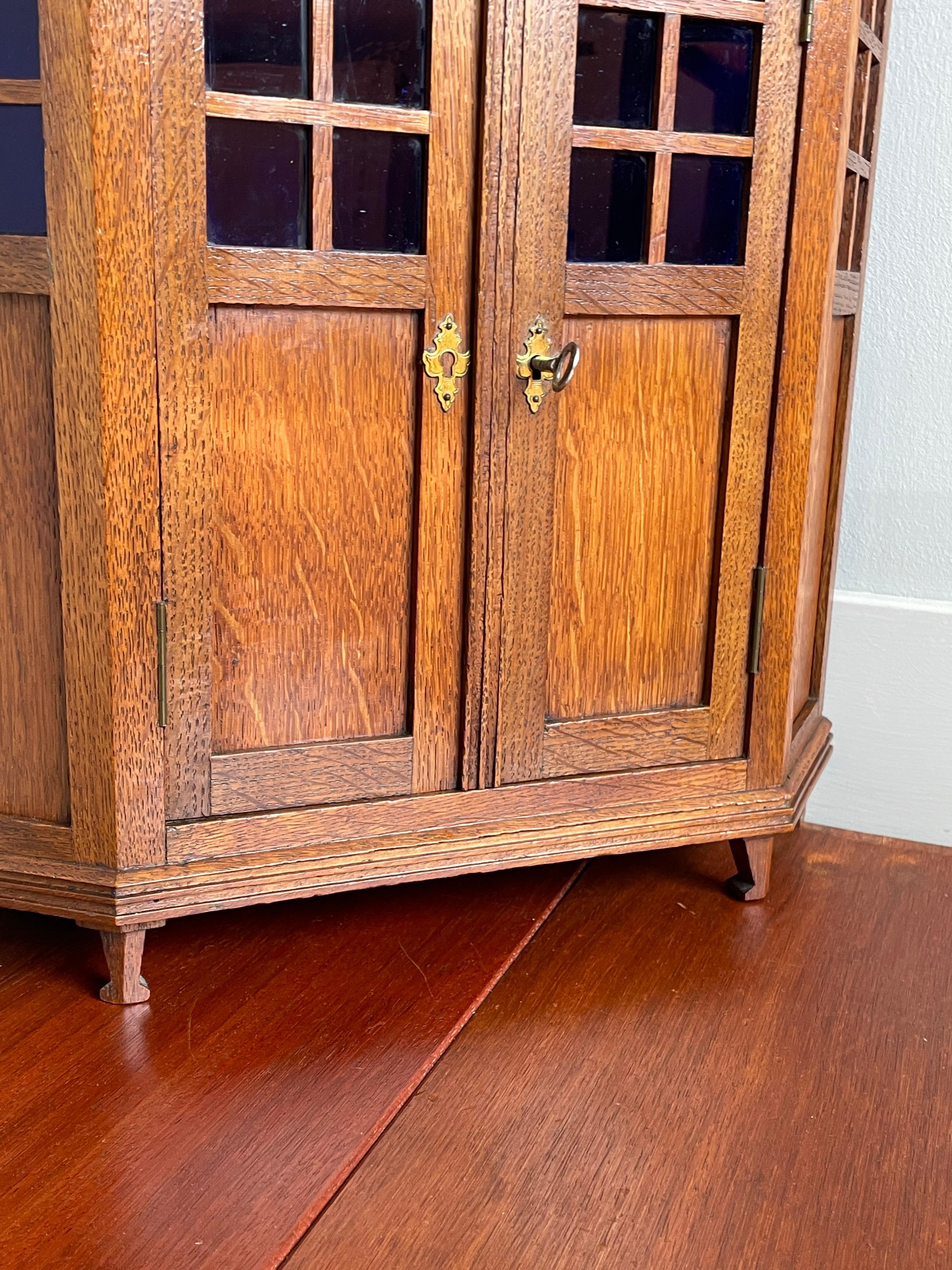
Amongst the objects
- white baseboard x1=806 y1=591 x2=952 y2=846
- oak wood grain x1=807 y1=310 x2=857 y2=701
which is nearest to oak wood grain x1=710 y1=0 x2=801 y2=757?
oak wood grain x1=807 y1=310 x2=857 y2=701

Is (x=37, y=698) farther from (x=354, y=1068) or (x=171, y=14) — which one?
(x=171, y=14)

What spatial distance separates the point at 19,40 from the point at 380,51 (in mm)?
375

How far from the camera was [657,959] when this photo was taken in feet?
5.74

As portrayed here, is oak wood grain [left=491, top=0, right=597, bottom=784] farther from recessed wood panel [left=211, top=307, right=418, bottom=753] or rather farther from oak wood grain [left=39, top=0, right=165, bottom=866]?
oak wood grain [left=39, top=0, right=165, bottom=866]

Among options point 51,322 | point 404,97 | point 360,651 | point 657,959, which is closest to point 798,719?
point 657,959

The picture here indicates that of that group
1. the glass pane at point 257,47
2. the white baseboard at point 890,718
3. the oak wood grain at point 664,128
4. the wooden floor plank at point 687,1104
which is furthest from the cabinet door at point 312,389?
the white baseboard at point 890,718

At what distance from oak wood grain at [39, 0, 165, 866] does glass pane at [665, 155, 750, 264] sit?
0.63 meters

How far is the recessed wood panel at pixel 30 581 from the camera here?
1.45 m

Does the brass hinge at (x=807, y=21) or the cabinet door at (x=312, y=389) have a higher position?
the brass hinge at (x=807, y=21)

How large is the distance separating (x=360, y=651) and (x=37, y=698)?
15.0 inches

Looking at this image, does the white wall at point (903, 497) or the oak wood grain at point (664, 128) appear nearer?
the oak wood grain at point (664, 128)

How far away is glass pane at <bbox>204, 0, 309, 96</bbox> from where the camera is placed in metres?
1.39

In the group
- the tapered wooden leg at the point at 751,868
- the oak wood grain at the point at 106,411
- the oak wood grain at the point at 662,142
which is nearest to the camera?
the oak wood grain at the point at 106,411

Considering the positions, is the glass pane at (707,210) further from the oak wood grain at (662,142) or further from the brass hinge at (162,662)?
the brass hinge at (162,662)
